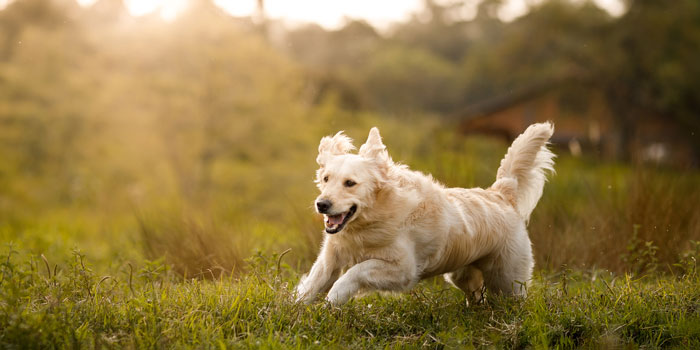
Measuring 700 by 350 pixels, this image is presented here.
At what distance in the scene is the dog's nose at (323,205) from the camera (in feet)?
15.4

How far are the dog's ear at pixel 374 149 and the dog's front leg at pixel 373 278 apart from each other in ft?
2.89

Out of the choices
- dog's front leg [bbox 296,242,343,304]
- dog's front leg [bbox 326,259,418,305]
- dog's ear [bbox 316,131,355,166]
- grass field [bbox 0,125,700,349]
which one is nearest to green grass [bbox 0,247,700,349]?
grass field [bbox 0,125,700,349]

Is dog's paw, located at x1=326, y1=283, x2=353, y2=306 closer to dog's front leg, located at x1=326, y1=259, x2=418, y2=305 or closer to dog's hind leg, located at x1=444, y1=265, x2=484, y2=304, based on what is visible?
dog's front leg, located at x1=326, y1=259, x2=418, y2=305

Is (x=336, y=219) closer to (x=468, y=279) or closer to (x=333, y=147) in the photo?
(x=333, y=147)

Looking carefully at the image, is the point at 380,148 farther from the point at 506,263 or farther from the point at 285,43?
the point at 285,43

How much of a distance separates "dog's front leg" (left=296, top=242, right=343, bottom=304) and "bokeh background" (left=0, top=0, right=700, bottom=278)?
1374 mm

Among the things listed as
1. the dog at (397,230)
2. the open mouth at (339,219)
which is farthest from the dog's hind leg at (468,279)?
the open mouth at (339,219)

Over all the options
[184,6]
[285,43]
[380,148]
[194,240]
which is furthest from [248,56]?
[285,43]

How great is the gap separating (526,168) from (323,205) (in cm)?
241

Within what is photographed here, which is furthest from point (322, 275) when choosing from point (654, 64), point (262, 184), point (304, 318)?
point (654, 64)

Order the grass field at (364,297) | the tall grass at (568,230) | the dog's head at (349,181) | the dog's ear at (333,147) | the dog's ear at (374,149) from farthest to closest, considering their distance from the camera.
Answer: the tall grass at (568,230), the dog's ear at (333,147), the dog's ear at (374,149), the dog's head at (349,181), the grass field at (364,297)

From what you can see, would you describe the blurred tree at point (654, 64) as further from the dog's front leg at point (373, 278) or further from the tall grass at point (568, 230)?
the dog's front leg at point (373, 278)

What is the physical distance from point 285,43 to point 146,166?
20540mm

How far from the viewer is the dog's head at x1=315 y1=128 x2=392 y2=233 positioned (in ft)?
15.7
